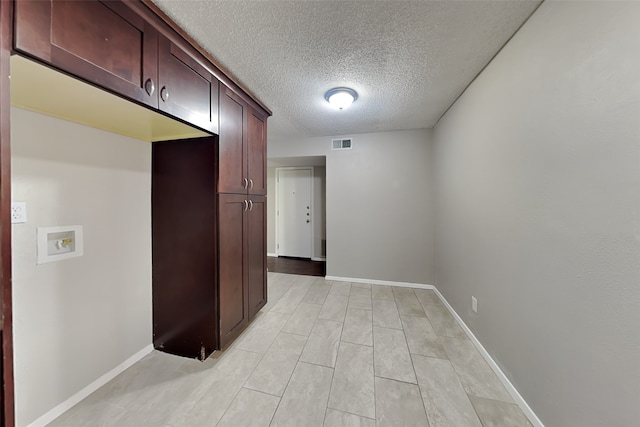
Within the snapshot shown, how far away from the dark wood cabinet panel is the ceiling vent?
2147mm

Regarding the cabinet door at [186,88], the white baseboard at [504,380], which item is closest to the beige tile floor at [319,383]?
the white baseboard at [504,380]

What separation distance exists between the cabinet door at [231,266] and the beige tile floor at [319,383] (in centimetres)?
21

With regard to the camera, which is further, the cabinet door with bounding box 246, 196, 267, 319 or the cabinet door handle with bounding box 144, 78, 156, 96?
the cabinet door with bounding box 246, 196, 267, 319

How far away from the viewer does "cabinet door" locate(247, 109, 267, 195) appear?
82.9 inches

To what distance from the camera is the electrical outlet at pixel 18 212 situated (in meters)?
1.09

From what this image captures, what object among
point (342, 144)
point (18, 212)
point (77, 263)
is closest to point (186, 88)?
point (18, 212)

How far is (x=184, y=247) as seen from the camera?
1752 mm

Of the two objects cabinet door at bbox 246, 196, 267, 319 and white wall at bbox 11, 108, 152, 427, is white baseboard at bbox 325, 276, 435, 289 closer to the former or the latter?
cabinet door at bbox 246, 196, 267, 319

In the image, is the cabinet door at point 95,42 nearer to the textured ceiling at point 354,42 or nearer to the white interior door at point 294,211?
the textured ceiling at point 354,42

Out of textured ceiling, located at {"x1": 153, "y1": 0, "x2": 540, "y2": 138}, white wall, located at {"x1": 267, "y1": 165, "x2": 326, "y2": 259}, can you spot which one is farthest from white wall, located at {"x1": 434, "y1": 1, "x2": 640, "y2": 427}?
white wall, located at {"x1": 267, "y1": 165, "x2": 326, "y2": 259}

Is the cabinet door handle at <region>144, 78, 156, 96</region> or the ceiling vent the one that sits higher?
the ceiling vent

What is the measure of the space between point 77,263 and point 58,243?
0.16m

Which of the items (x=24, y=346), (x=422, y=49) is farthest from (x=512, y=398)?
(x=24, y=346)

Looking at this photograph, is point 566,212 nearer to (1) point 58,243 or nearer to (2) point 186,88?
(2) point 186,88
